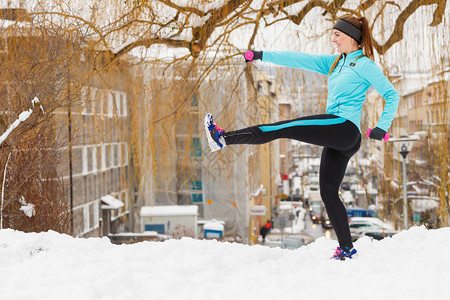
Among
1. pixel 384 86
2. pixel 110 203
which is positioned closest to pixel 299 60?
pixel 384 86

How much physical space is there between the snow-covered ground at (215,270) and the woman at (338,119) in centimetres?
36

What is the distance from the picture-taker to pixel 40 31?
185 inches

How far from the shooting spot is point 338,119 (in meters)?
2.73

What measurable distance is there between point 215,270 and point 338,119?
106 centimetres

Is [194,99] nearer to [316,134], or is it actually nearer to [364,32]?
[364,32]

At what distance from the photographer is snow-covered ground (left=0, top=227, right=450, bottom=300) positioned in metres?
2.17

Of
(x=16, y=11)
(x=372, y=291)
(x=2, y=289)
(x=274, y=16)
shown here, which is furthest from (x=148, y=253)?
(x=16, y=11)

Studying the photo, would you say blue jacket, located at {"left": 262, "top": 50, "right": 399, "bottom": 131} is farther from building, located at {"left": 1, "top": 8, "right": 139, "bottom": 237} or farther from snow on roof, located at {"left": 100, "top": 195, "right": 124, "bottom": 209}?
snow on roof, located at {"left": 100, "top": 195, "right": 124, "bottom": 209}

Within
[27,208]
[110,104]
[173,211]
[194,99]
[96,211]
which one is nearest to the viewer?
[27,208]

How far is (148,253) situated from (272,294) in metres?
1.06

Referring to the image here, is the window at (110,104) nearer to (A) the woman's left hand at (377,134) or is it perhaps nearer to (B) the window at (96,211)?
(A) the woman's left hand at (377,134)

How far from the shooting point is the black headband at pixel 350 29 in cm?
284

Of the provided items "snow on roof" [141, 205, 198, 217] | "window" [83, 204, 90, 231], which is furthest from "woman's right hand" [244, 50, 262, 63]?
"window" [83, 204, 90, 231]

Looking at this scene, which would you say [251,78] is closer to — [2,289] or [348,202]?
[2,289]
